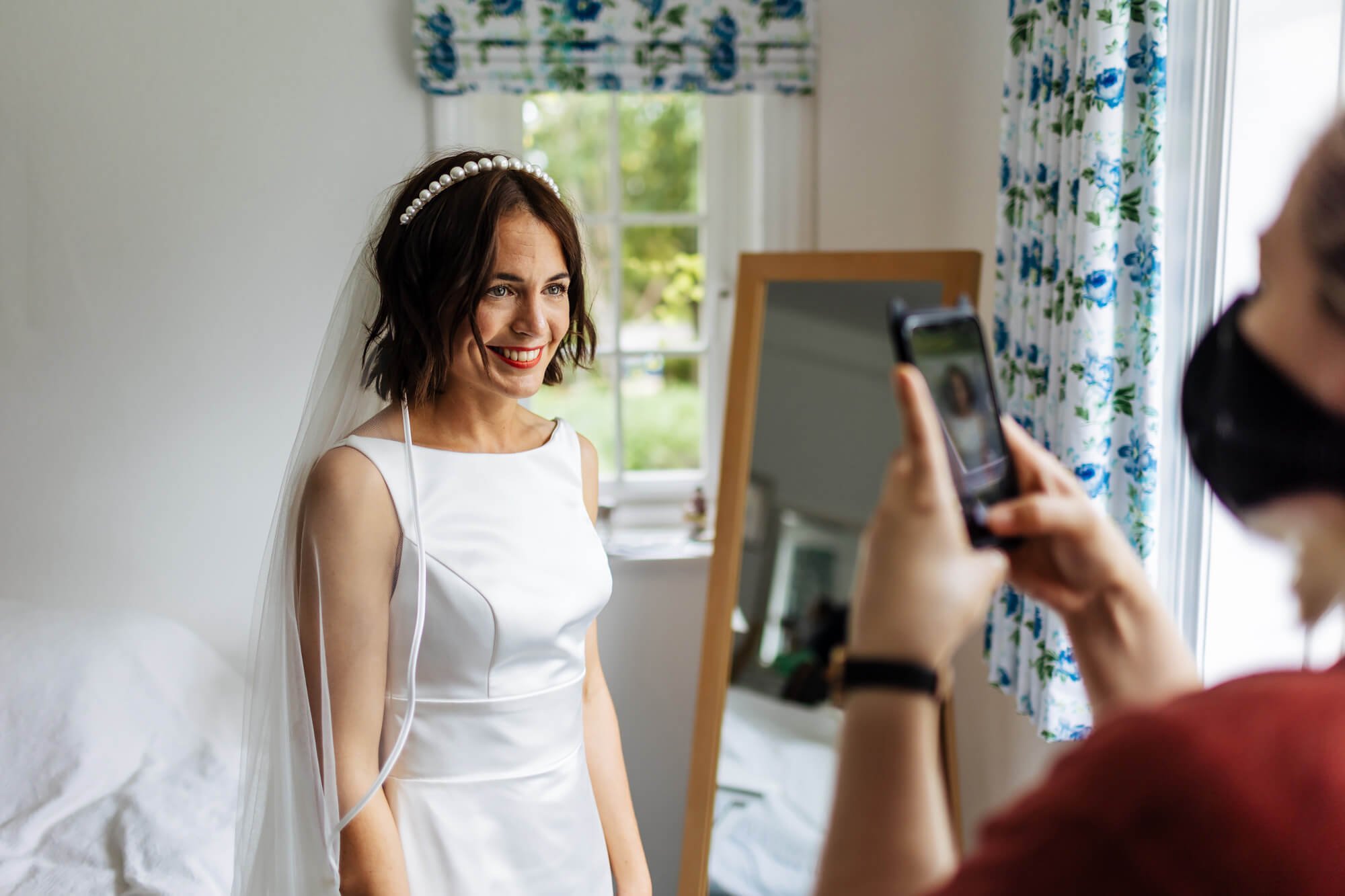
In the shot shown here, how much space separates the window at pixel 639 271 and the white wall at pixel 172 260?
406mm

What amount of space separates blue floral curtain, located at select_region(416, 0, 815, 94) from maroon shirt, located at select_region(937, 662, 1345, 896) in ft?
6.25

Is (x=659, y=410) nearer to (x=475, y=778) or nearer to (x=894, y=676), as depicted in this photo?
(x=475, y=778)

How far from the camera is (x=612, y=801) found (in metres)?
1.53

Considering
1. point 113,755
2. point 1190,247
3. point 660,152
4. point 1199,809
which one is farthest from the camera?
point 660,152

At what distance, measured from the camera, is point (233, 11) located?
2.04m

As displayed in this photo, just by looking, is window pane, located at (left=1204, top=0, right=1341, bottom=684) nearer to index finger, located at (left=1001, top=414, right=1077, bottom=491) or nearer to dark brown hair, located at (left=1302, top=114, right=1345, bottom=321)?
index finger, located at (left=1001, top=414, right=1077, bottom=491)

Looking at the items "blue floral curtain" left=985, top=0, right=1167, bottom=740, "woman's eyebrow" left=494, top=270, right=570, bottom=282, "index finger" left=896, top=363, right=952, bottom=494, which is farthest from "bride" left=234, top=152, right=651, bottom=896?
"index finger" left=896, top=363, right=952, bottom=494

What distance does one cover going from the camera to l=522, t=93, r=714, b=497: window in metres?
2.33

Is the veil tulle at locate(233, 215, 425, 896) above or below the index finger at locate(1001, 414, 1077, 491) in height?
below

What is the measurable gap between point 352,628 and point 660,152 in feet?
4.99

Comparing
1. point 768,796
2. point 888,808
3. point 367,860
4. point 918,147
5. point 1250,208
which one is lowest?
point 768,796

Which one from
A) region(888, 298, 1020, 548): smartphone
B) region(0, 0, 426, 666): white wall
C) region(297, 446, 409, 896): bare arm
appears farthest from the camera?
region(0, 0, 426, 666): white wall

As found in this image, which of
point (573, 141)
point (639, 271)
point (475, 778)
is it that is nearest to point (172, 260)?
point (573, 141)

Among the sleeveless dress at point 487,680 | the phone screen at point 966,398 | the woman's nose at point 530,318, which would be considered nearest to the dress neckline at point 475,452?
the sleeveless dress at point 487,680
